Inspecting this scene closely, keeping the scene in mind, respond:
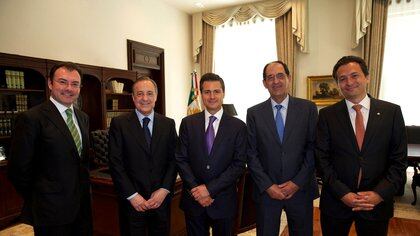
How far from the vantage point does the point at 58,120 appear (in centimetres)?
177

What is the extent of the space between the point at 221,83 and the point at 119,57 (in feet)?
12.8

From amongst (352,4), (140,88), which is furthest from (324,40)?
(140,88)

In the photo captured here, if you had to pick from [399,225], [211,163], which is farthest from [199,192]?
[399,225]

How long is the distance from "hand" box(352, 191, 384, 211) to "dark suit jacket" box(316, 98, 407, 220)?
0.03 m

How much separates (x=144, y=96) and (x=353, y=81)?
1.39 meters

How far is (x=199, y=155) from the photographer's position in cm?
196

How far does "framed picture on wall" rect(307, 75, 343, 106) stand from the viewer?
5832mm

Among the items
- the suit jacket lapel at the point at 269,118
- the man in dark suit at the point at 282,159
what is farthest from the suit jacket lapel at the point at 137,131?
the suit jacket lapel at the point at 269,118

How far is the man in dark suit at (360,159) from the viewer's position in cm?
173

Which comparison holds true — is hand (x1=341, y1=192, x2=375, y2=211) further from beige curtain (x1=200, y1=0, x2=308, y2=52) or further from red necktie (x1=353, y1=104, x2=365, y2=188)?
beige curtain (x1=200, y1=0, x2=308, y2=52)

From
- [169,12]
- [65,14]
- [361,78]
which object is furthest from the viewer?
[169,12]

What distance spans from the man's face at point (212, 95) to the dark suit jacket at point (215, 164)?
0.10 metres

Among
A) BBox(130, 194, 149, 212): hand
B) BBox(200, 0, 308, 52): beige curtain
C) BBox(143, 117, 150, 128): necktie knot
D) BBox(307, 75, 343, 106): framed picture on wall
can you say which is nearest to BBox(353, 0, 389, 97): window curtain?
BBox(307, 75, 343, 106): framed picture on wall

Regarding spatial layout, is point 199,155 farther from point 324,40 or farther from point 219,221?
point 324,40
